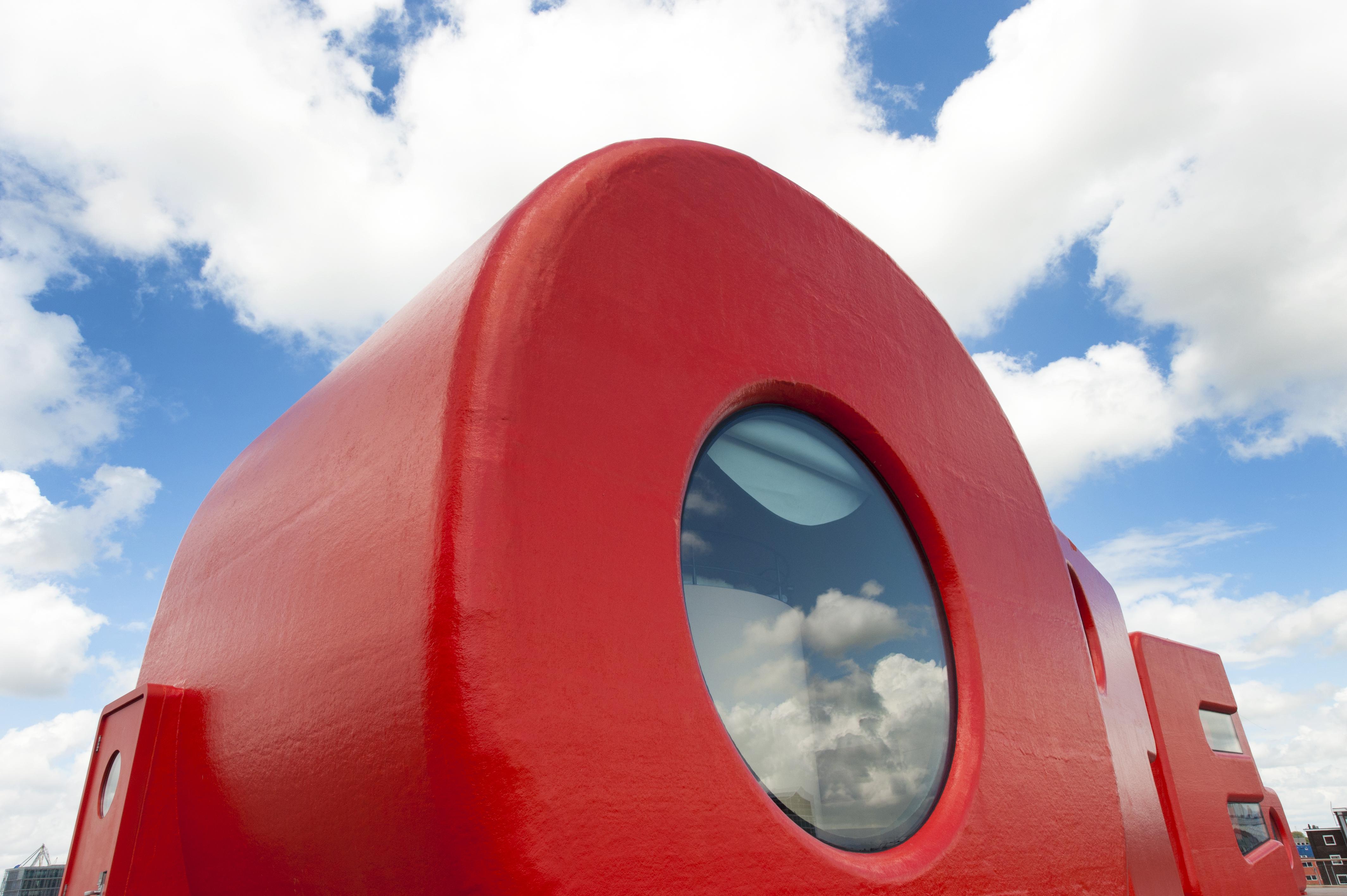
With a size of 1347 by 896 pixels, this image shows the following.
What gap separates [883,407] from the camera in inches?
211

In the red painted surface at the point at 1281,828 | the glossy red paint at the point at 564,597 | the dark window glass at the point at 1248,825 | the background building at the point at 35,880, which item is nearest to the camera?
the glossy red paint at the point at 564,597

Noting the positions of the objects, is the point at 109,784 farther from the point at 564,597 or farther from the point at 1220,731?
the point at 1220,731

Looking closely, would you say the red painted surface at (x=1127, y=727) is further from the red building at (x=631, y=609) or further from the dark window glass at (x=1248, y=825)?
the dark window glass at (x=1248, y=825)

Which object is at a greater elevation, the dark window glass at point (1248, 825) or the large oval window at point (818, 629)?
the large oval window at point (818, 629)

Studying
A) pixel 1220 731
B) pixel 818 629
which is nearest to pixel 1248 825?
pixel 1220 731

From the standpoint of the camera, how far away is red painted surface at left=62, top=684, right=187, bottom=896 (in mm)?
4648

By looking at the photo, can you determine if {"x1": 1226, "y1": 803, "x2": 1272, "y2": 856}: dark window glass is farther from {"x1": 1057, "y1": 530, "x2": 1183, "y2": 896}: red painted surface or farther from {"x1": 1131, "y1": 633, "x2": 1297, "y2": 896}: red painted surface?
{"x1": 1057, "y1": 530, "x2": 1183, "y2": 896}: red painted surface

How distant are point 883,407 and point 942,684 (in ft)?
5.75

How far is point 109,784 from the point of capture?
523 cm

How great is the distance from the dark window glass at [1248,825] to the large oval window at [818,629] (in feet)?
34.2

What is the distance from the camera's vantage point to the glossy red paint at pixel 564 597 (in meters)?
2.83

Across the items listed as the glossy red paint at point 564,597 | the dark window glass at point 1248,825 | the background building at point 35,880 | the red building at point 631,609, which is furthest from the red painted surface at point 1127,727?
the background building at point 35,880

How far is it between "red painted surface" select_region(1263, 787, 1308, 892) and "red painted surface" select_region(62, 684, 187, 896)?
1666 cm

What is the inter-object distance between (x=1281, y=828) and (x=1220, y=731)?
4.25 metres
